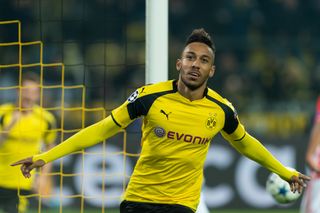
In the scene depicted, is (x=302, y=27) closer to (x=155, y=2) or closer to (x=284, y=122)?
(x=284, y=122)

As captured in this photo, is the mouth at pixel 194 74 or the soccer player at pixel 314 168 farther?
the soccer player at pixel 314 168

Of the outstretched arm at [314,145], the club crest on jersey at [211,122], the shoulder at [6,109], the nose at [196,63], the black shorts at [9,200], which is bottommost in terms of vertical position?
the black shorts at [9,200]

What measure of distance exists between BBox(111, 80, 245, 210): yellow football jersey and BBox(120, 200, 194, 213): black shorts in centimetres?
3

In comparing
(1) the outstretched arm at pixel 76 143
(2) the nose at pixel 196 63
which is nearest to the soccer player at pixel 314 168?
(2) the nose at pixel 196 63

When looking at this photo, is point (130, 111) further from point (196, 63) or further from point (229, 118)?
point (229, 118)

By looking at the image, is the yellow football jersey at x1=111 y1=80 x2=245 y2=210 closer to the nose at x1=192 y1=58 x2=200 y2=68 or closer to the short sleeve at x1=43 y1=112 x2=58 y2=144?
the nose at x1=192 y1=58 x2=200 y2=68

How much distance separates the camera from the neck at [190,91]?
6191 millimetres

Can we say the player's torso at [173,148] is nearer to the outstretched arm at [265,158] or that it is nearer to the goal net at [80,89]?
the outstretched arm at [265,158]

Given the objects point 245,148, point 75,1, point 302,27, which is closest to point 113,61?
point 75,1

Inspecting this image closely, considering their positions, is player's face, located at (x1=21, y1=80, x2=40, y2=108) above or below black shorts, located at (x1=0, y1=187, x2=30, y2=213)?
above

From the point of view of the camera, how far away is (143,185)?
619 centimetres

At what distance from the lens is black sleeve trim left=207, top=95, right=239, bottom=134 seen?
6.31 metres

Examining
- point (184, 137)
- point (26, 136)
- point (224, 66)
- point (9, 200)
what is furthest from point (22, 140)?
point (224, 66)

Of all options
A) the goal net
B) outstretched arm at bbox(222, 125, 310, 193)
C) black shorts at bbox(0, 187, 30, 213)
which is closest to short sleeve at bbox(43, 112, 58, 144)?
the goal net
